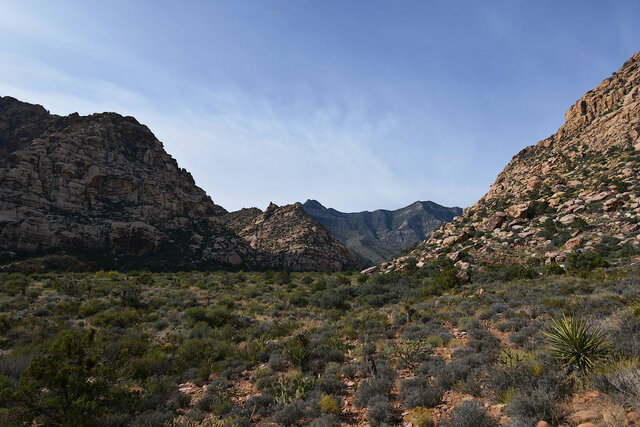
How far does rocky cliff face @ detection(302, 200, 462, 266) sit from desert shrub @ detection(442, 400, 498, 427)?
120 m

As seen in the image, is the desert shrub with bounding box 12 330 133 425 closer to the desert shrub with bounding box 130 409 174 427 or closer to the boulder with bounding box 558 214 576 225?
the desert shrub with bounding box 130 409 174 427

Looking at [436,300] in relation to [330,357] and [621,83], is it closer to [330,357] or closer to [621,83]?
[330,357]

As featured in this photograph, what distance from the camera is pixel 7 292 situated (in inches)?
672

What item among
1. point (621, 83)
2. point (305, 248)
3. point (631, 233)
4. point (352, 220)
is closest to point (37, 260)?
point (305, 248)

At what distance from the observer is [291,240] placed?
60812 millimetres

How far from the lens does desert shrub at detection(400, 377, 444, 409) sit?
5.87 metres

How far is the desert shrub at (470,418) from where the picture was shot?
4570 mm

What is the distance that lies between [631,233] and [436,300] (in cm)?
1637

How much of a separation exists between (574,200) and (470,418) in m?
31.3

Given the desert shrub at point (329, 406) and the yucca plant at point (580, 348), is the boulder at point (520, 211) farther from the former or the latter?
the desert shrub at point (329, 406)

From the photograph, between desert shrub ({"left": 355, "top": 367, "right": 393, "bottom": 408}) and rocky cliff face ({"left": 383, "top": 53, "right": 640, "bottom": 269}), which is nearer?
desert shrub ({"left": 355, "top": 367, "right": 393, "bottom": 408})

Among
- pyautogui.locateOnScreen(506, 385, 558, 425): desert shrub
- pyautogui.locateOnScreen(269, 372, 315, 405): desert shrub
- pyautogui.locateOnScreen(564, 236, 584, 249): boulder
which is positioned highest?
pyautogui.locateOnScreen(564, 236, 584, 249): boulder

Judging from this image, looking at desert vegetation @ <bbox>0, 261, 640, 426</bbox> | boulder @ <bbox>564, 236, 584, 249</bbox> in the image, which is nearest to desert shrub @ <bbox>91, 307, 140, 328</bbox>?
desert vegetation @ <bbox>0, 261, 640, 426</bbox>

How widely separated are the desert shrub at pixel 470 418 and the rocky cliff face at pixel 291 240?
1983 inches
